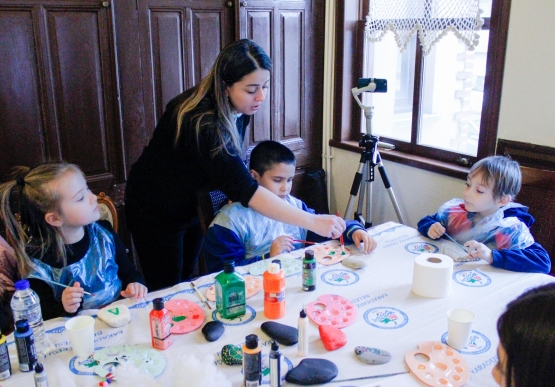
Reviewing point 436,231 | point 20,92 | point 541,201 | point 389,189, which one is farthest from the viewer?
point 389,189

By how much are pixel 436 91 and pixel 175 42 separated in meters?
1.44

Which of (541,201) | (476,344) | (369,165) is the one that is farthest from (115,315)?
(369,165)

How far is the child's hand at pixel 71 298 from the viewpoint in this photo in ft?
4.51

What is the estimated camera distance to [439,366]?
114cm

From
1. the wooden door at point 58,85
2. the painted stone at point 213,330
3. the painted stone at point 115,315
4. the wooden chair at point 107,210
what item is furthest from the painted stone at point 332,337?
the wooden door at point 58,85

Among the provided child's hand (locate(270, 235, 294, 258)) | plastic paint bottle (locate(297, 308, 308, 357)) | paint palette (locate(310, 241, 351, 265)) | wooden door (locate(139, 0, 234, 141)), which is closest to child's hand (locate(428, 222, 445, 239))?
paint palette (locate(310, 241, 351, 265))

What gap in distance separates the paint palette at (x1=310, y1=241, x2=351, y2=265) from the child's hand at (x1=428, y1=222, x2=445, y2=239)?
0.33m

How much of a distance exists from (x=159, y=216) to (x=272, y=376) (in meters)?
1.06

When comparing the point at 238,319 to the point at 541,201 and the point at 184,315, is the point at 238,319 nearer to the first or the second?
the point at 184,315

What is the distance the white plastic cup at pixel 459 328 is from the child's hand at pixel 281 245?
677 mm

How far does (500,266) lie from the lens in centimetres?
164

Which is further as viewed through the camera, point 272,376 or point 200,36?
point 200,36

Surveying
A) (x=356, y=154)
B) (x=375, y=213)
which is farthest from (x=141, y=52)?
(x=375, y=213)

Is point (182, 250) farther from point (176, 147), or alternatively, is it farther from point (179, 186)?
point (176, 147)
